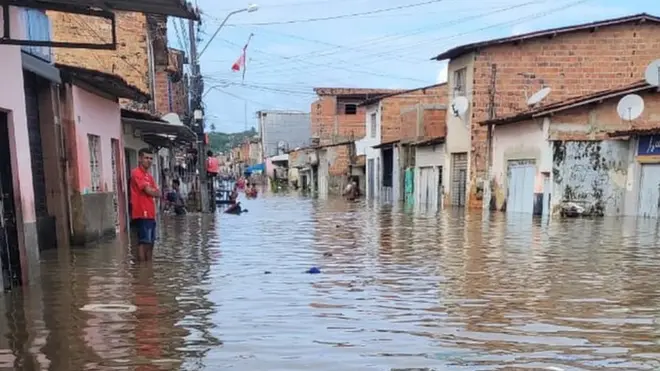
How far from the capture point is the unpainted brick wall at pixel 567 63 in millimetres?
26906

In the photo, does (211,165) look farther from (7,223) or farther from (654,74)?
(7,223)

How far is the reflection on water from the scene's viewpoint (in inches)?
198

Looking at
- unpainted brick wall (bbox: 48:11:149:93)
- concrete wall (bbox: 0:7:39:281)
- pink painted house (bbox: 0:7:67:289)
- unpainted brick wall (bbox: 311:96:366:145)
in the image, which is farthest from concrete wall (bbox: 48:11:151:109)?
unpainted brick wall (bbox: 311:96:366:145)

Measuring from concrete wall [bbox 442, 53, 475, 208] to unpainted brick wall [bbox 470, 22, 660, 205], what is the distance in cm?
68

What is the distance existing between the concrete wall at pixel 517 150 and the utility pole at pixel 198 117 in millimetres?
11971

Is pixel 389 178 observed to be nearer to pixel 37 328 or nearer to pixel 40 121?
pixel 40 121

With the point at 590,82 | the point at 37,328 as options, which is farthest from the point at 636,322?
the point at 590,82

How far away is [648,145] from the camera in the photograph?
20.1 metres

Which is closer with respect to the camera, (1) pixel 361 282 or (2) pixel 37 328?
(2) pixel 37 328

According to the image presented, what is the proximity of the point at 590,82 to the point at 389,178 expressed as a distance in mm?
16876

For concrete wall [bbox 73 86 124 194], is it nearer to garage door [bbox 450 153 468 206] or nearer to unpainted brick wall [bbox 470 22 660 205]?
unpainted brick wall [bbox 470 22 660 205]

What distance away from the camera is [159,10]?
7043 millimetres

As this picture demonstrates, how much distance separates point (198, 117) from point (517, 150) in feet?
43.3

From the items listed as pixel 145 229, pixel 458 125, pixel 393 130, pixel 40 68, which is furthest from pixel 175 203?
pixel 393 130
